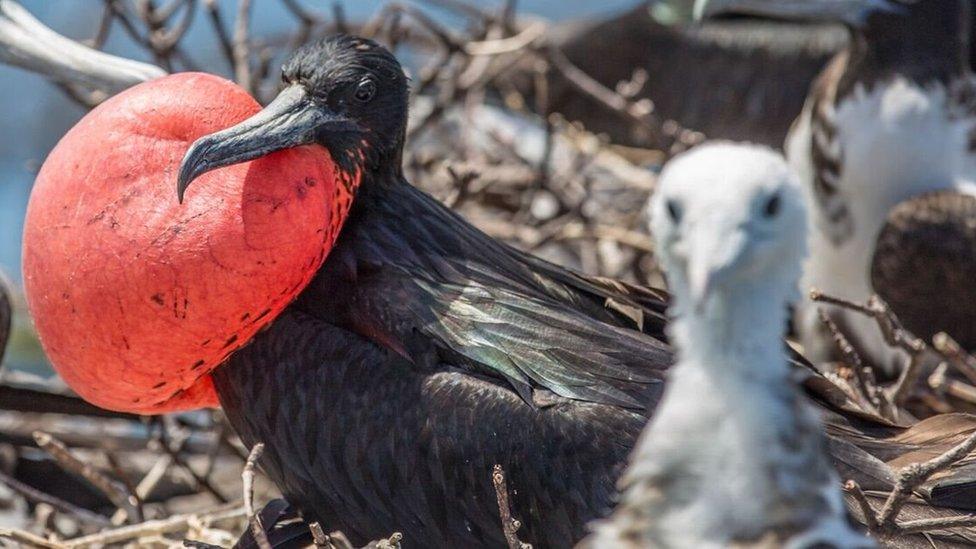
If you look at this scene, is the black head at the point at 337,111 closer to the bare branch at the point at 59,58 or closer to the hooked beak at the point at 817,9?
the bare branch at the point at 59,58

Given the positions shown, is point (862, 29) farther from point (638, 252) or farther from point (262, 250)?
point (262, 250)

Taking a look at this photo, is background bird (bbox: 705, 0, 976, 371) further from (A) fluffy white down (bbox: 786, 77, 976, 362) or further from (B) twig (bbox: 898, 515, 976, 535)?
(B) twig (bbox: 898, 515, 976, 535)

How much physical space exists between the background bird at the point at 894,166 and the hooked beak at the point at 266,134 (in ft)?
3.50

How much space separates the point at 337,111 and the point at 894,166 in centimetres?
136

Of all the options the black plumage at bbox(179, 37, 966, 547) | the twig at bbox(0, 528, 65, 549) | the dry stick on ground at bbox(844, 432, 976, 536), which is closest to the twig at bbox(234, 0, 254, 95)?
the black plumage at bbox(179, 37, 966, 547)

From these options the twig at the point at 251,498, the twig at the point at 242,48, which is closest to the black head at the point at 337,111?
Result: the twig at the point at 251,498

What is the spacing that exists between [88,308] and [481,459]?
448mm

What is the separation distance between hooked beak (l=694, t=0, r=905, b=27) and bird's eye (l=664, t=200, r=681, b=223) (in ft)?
5.07

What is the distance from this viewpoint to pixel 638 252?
2936 mm

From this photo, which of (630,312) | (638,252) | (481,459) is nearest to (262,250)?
(481,459)

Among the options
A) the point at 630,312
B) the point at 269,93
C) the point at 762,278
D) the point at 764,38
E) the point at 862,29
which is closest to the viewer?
the point at 762,278

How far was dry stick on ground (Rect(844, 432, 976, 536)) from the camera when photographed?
4.65 ft

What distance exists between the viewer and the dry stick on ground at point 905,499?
Answer: 1418 mm

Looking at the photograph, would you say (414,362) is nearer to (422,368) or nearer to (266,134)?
(422,368)
